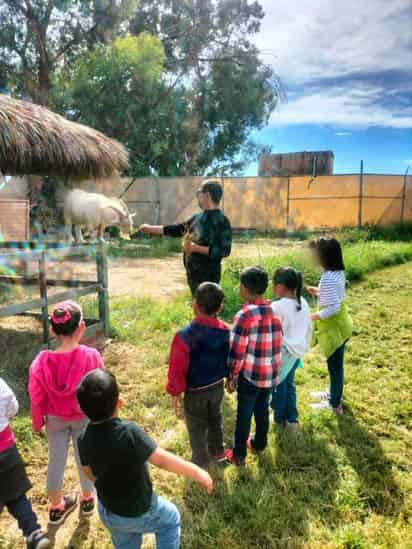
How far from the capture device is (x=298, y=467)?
8.25 ft

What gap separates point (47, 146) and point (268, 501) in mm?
4495

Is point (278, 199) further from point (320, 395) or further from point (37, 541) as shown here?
point (37, 541)

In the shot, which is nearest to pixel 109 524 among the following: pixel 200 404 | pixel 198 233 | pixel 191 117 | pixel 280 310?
pixel 200 404

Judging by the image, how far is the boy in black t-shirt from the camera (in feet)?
4.63

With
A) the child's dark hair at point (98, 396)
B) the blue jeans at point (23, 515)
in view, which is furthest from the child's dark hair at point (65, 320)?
the blue jeans at point (23, 515)

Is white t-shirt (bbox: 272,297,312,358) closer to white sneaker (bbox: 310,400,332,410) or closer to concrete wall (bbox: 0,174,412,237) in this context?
white sneaker (bbox: 310,400,332,410)

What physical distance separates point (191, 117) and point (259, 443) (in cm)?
1826

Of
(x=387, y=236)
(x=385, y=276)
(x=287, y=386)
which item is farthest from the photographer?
(x=387, y=236)

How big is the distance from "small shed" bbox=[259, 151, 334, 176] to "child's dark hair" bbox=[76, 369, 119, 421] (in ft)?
55.6

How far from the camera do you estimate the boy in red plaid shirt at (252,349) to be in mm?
2330

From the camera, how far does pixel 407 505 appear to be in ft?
7.16

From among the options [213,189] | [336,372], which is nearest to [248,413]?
[336,372]

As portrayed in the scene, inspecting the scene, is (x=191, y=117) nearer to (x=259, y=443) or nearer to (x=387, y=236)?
(x=387, y=236)

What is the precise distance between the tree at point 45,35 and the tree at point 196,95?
3.10 feet
